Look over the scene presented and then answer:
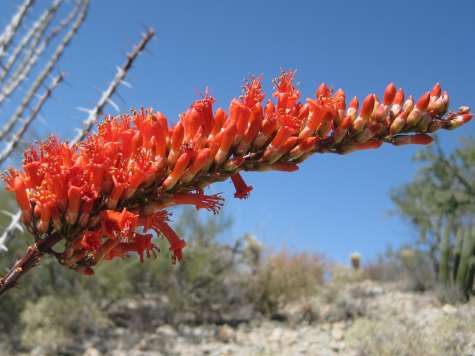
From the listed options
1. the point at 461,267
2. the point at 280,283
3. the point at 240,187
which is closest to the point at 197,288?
the point at 280,283

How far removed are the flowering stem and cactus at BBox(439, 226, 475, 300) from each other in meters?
8.69

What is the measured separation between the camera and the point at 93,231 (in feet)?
5.74

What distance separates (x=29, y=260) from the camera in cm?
174

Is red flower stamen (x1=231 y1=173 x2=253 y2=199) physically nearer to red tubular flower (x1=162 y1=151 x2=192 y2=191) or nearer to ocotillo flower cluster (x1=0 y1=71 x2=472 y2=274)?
ocotillo flower cluster (x1=0 y1=71 x2=472 y2=274)

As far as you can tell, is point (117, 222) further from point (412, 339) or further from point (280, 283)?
point (280, 283)

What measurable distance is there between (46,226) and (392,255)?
1612 centimetres

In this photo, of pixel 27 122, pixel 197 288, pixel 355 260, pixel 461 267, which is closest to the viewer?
pixel 27 122

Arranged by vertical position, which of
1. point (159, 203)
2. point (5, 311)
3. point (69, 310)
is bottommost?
point (5, 311)

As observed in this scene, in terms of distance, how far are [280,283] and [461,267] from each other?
3885 mm

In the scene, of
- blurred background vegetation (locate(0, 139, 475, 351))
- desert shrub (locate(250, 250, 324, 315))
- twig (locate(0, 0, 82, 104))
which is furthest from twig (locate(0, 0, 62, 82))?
desert shrub (locate(250, 250, 324, 315))

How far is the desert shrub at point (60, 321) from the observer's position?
905 centimetres

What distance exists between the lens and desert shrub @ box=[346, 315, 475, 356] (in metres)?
5.23

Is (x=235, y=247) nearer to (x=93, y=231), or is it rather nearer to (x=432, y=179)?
(x=432, y=179)

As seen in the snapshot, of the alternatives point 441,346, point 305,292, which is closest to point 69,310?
point 305,292
